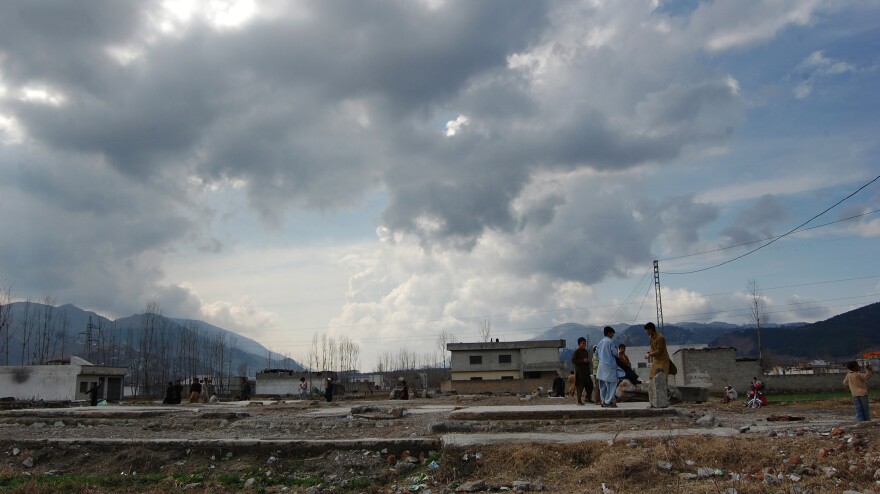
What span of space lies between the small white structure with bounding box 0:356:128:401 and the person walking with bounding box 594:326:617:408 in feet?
136

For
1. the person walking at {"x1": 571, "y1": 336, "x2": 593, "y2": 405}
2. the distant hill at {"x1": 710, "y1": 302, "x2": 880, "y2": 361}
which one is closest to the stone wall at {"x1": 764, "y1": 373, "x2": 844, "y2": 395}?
the person walking at {"x1": 571, "y1": 336, "x2": 593, "y2": 405}

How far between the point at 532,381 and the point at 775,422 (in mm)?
47428

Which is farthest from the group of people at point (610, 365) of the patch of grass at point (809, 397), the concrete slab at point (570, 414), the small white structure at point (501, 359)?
the small white structure at point (501, 359)

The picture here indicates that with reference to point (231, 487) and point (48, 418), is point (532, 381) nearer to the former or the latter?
point (48, 418)

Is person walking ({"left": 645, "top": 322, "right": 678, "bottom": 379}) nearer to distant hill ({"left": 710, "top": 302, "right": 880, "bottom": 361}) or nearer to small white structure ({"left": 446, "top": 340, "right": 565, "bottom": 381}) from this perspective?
small white structure ({"left": 446, "top": 340, "right": 565, "bottom": 381})

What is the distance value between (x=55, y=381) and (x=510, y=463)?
4781 cm

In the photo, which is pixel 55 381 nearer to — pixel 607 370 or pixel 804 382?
pixel 607 370

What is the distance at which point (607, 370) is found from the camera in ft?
43.5

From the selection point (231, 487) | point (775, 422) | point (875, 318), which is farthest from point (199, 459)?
point (875, 318)

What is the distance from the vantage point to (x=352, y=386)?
286ft

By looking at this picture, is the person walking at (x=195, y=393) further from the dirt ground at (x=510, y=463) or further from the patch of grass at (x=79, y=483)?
the patch of grass at (x=79, y=483)

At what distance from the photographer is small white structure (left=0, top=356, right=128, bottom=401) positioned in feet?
149

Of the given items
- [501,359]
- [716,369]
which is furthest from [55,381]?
[716,369]

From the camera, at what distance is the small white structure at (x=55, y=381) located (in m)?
45.5
